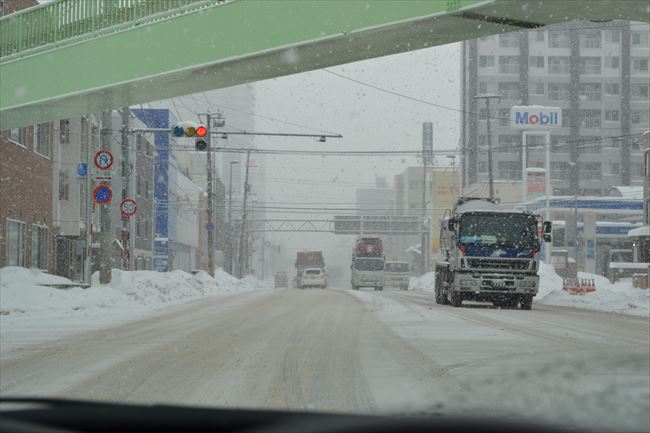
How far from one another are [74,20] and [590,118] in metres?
100

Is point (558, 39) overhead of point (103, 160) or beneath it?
overhead

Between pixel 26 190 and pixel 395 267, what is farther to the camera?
pixel 395 267

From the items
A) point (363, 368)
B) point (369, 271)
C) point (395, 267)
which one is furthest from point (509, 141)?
point (363, 368)

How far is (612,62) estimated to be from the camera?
111 meters

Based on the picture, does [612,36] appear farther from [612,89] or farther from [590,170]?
[590,170]

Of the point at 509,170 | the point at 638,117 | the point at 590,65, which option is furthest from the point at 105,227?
the point at 638,117

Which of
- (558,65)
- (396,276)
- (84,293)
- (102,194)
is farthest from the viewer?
(558,65)

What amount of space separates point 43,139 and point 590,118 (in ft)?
288

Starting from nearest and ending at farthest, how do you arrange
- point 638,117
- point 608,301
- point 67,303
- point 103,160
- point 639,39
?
point 67,303 → point 103,160 → point 608,301 → point 638,117 → point 639,39

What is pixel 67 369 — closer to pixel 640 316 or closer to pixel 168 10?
→ pixel 168 10

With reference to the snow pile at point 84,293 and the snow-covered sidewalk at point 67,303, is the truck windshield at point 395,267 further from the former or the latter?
the snow-covered sidewalk at point 67,303

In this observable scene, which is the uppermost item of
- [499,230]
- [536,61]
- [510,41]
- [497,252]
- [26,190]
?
[510,41]

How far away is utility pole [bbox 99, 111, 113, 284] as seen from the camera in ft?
Answer: 91.5

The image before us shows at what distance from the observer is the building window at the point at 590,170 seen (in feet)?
358
